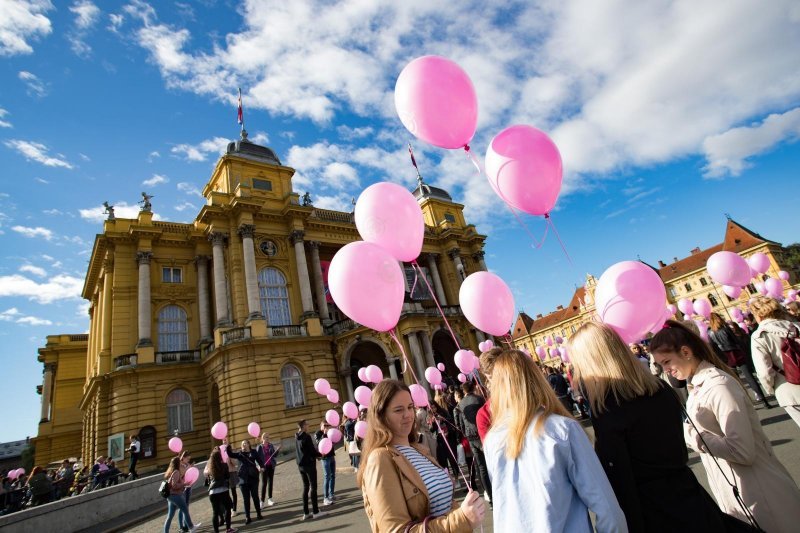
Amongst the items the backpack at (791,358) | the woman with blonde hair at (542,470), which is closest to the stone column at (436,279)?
the backpack at (791,358)

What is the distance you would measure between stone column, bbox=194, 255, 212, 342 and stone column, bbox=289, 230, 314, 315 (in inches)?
225

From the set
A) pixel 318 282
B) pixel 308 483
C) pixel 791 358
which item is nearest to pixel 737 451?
pixel 791 358

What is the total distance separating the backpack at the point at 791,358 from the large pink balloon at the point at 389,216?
13.6 ft

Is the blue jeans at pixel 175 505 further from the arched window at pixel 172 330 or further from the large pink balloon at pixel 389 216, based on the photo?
the arched window at pixel 172 330

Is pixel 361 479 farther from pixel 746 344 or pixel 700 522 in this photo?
pixel 746 344

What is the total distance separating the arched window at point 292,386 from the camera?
72.8 feet

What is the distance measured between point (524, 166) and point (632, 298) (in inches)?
73.9

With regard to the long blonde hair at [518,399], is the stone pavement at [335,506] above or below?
below

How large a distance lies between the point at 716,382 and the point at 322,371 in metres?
22.6

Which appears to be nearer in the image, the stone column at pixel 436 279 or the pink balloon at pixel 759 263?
the pink balloon at pixel 759 263

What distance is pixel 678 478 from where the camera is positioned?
6.86 feet

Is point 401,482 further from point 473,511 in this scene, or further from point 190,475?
point 190,475

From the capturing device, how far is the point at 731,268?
895 cm

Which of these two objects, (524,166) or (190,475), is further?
(190,475)
